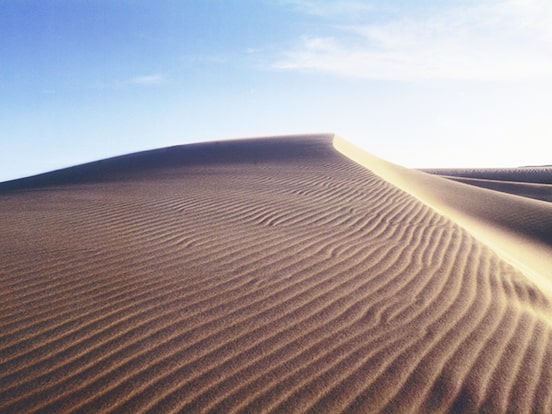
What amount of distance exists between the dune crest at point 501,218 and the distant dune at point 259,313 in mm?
689

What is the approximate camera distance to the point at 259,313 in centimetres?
390

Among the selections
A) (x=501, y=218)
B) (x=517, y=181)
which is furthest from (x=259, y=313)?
(x=517, y=181)

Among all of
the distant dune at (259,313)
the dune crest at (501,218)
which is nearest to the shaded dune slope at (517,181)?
the dune crest at (501,218)

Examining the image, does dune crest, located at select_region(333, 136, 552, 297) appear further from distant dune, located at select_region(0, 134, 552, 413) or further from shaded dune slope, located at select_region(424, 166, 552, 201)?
shaded dune slope, located at select_region(424, 166, 552, 201)

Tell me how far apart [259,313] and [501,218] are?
9975mm

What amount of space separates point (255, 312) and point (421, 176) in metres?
16.2

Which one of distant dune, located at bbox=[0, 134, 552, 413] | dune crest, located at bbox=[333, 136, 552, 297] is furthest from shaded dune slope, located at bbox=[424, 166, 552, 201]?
distant dune, located at bbox=[0, 134, 552, 413]

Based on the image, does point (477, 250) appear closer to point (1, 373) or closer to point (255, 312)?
point (255, 312)

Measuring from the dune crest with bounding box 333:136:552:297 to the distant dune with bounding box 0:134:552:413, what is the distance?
2.26 feet

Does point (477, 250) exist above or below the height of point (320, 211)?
below

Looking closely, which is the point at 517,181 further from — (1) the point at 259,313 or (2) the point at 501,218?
(1) the point at 259,313

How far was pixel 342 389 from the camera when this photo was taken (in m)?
2.97

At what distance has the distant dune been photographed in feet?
9.53

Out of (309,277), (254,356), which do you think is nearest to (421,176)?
(309,277)
